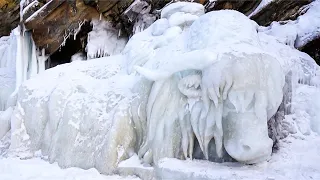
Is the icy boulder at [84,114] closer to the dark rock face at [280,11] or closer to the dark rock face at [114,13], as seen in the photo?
the dark rock face at [114,13]

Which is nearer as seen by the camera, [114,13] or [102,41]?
[114,13]

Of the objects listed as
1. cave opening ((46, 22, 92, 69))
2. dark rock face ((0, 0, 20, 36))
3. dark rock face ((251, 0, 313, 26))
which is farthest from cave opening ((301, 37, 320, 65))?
dark rock face ((0, 0, 20, 36))

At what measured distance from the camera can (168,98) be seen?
408 cm

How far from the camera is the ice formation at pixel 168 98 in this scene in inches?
145

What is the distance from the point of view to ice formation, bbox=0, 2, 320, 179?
12.1 ft

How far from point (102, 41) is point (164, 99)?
5.61 meters

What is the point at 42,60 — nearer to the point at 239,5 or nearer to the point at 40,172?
the point at 40,172

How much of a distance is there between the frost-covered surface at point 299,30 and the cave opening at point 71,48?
429 cm

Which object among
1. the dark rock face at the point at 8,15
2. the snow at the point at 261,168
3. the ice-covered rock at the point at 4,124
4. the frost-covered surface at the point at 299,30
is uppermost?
the dark rock face at the point at 8,15

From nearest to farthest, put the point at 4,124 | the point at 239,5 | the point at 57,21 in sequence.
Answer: the point at 4,124, the point at 57,21, the point at 239,5

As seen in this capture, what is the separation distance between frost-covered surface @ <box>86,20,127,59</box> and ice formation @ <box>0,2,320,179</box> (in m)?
3.21

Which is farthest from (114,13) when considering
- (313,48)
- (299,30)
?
(313,48)

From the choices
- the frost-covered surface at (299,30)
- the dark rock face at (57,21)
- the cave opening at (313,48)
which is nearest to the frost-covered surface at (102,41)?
the dark rock face at (57,21)

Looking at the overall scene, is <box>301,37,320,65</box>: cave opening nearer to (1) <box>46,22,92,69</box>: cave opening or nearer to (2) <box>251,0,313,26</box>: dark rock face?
(2) <box>251,0,313,26</box>: dark rock face
